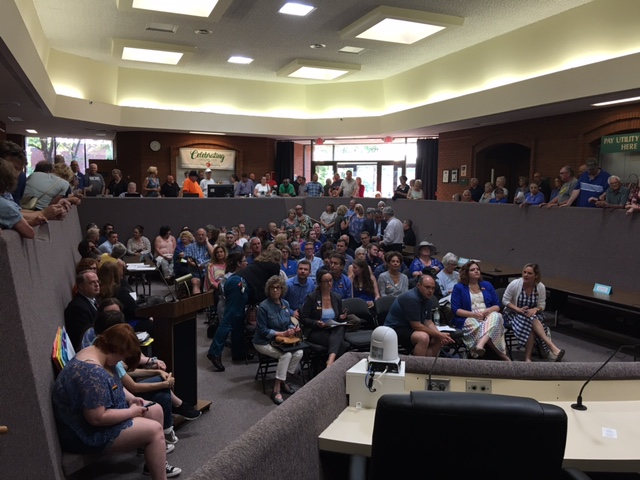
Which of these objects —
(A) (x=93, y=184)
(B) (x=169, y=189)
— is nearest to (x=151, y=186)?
(B) (x=169, y=189)

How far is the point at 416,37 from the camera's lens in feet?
34.5

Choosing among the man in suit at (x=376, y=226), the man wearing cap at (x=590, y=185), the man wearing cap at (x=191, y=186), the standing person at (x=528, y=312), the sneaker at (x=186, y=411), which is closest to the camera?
the sneaker at (x=186, y=411)

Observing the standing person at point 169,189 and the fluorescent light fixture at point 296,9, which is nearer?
the fluorescent light fixture at point 296,9

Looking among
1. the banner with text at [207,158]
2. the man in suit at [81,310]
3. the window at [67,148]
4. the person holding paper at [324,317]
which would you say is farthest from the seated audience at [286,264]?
the window at [67,148]

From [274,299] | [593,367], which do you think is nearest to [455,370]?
[593,367]

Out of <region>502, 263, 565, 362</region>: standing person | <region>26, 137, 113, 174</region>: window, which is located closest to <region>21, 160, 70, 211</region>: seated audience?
<region>502, 263, 565, 362</region>: standing person

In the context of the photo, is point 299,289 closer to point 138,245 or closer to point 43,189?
point 43,189

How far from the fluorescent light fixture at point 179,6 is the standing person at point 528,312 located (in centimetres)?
639

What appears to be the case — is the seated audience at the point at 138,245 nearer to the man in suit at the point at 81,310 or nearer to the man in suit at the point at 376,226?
the man in suit at the point at 376,226

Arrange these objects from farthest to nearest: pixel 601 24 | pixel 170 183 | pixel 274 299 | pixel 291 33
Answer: pixel 170 183, pixel 291 33, pixel 601 24, pixel 274 299

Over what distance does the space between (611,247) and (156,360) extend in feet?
22.8

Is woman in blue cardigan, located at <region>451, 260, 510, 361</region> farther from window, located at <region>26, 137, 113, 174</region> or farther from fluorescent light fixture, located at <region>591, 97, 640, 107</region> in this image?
window, located at <region>26, 137, 113, 174</region>

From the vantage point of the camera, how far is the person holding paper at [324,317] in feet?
18.0

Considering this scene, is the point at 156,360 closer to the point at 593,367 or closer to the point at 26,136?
the point at 593,367
